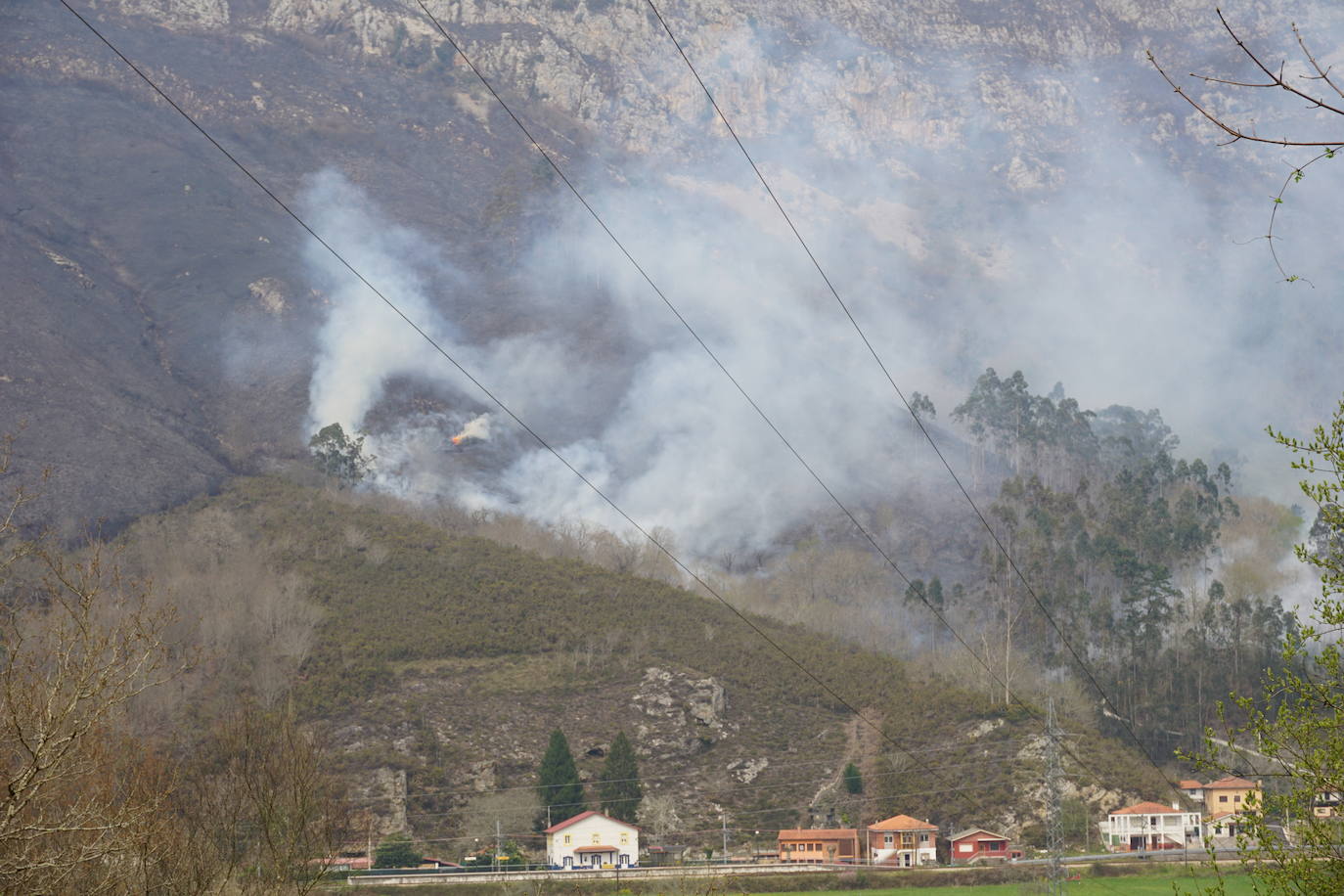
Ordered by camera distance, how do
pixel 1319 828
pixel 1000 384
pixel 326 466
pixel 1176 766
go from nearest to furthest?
pixel 1319 828, pixel 1176 766, pixel 326 466, pixel 1000 384

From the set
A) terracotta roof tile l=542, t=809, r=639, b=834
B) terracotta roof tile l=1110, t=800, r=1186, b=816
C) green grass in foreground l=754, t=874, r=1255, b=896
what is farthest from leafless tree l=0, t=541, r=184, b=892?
terracotta roof tile l=1110, t=800, r=1186, b=816

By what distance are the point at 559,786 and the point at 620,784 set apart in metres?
5.42

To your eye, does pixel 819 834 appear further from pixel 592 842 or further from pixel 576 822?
pixel 576 822

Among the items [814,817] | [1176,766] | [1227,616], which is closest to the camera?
[814,817]

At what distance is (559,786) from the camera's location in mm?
81062

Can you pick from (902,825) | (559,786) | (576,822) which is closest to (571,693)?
(559,786)

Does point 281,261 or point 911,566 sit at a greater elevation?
point 281,261

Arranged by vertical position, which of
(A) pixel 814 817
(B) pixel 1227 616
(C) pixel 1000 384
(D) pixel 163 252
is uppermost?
(D) pixel 163 252

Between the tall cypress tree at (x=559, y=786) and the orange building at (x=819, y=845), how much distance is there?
528 inches

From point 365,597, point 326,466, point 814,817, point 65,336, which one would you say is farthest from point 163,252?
point 814,817

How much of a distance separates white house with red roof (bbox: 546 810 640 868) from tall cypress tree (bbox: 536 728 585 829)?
169 inches

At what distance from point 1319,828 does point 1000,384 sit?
14139 cm

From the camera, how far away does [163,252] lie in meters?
177

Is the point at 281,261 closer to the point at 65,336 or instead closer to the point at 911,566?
the point at 65,336
